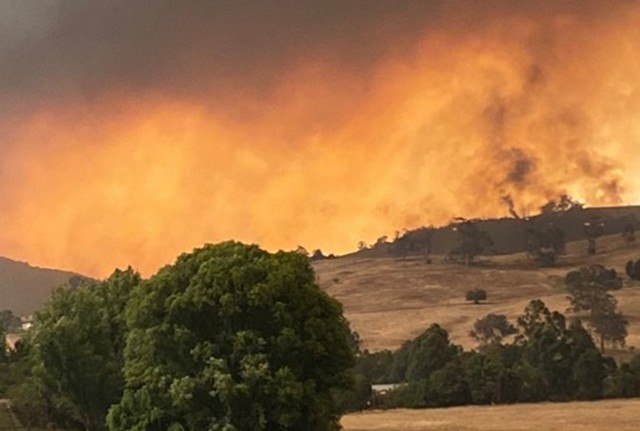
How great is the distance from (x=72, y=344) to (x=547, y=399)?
65060 mm

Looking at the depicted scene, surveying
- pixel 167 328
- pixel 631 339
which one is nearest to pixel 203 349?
pixel 167 328

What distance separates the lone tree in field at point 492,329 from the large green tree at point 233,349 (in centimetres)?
12358

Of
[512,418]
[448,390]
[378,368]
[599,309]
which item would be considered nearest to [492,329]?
[599,309]

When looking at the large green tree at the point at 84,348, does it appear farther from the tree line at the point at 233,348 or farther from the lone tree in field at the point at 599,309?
the lone tree in field at the point at 599,309

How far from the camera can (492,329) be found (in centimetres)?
18088

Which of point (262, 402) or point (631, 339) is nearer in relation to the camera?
point (262, 402)

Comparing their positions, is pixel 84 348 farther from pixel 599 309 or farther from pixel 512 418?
pixel 599 309

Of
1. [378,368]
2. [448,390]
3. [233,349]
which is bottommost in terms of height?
[448,390]

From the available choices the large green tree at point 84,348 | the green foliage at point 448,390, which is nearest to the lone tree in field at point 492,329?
the green foliage at point 448,390

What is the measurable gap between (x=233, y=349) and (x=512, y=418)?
1551 inches

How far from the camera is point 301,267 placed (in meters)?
61.1

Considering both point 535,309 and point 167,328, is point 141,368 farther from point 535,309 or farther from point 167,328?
point 535,309

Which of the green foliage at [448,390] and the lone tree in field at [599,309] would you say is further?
the lone tree in field at [599,309]

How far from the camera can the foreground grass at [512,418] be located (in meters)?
74.9
